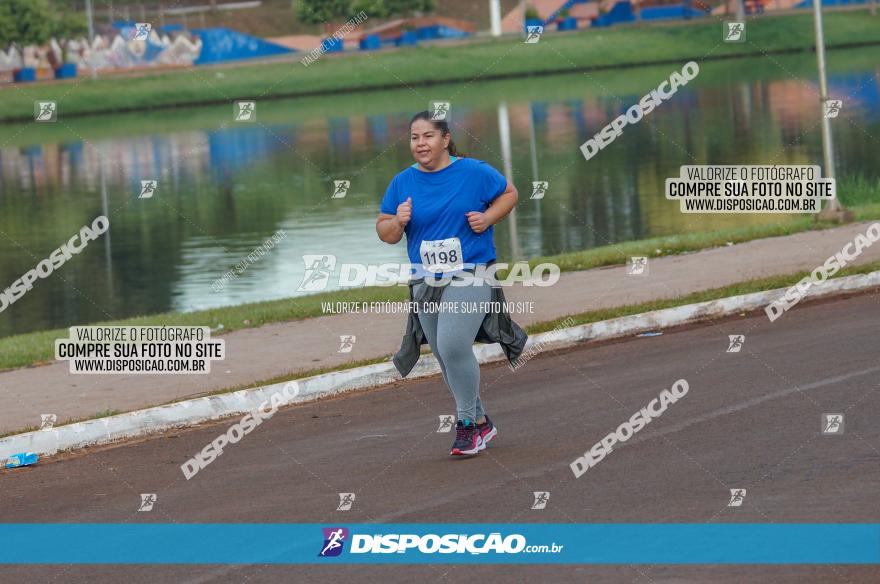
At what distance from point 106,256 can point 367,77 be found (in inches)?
2413

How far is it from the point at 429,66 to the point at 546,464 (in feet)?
256

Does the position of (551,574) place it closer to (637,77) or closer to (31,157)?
(31,157)

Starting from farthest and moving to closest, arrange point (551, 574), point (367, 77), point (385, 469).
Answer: point (367, 77)
point (385, 469)
point (551, 574)

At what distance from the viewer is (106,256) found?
26.2 meters

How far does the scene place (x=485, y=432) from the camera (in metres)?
9.01

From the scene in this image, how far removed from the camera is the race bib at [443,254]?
872 cm

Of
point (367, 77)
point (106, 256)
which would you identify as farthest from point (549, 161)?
point (367, 77)

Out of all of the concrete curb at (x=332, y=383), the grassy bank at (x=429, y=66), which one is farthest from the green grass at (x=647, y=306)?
the grassy bank at (x=429, y=66)

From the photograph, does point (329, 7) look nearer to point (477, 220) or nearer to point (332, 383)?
point (332, 383)

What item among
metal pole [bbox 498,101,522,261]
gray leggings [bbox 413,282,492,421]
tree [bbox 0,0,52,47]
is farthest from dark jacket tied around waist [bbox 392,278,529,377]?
tree [bbox 0,0,52,47]

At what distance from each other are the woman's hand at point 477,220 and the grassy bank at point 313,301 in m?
6.14

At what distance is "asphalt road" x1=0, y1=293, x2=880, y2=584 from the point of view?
7105 mm

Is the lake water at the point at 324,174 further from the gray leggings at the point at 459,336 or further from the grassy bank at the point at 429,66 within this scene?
the grassy bank at the point at 429,66

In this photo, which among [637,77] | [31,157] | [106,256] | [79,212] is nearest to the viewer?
[106,256]
